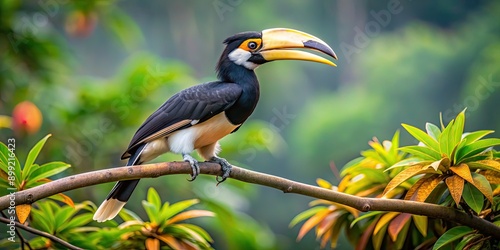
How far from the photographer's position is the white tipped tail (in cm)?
156

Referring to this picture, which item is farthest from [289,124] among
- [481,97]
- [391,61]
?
[481,97]

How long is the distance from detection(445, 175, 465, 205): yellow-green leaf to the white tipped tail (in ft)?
2.66

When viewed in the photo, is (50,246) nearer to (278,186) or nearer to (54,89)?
(278,186)

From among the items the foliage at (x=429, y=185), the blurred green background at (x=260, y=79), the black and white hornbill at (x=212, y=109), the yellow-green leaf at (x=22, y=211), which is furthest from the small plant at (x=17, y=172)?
the blurred green background at (x=260, y=79)

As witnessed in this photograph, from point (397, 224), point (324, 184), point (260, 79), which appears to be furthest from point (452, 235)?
point (260, 79)

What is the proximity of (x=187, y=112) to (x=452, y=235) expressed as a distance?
0.78 metres

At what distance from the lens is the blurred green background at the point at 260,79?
9.37ft

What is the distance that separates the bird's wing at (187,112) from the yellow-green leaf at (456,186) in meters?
0.66

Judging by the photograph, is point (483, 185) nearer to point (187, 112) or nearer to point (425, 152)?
point (425, 152)

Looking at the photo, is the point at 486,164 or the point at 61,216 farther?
the point at 61,216

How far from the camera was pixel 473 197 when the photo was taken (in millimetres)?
1275

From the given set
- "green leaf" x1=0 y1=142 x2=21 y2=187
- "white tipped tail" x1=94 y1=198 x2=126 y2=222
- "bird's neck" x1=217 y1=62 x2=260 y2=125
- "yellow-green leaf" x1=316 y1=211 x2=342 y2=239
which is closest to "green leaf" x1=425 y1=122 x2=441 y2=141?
"yellow-green leaf" x1=316 y1=211 x2=342 y2=239

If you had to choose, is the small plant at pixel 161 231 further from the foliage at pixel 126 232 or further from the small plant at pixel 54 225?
the small plant at pixel 54 225

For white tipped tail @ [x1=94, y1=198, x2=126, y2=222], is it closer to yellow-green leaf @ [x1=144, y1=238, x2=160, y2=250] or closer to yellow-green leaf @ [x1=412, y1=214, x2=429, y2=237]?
yellow-green leaf @ [x1=144, y1=238, x2=160, y2=250]
